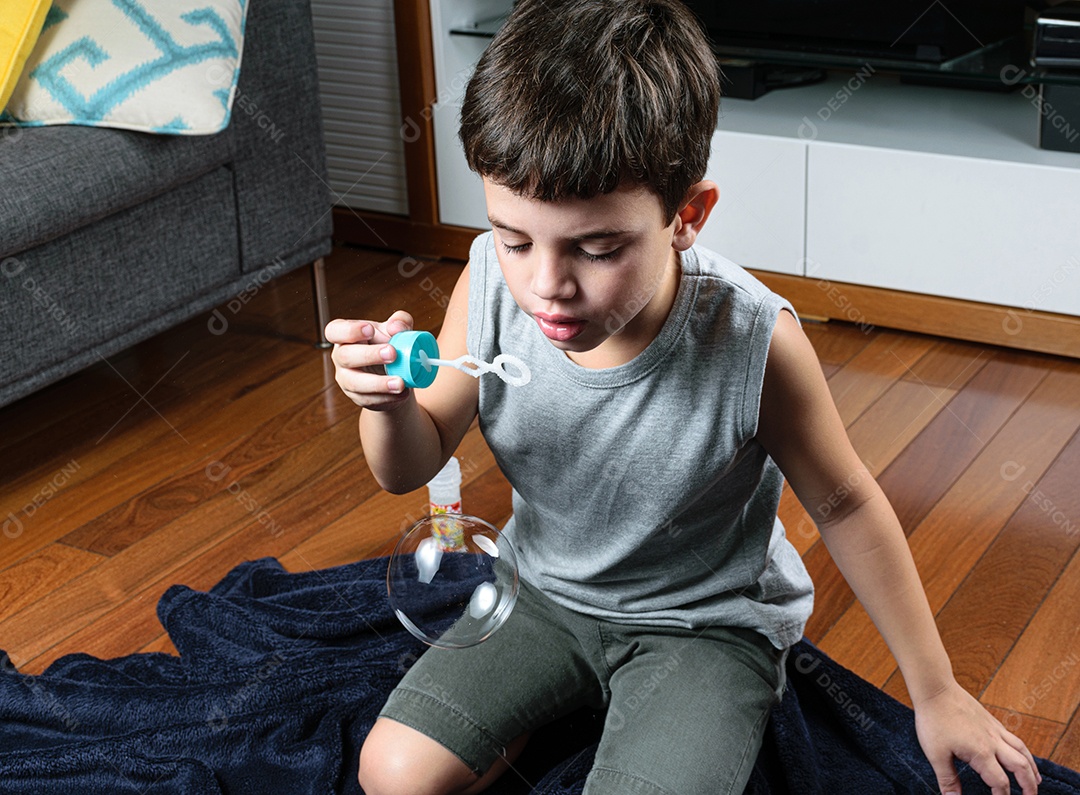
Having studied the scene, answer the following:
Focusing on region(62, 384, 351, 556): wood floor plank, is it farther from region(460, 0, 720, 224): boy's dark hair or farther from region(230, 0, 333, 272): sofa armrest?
region(460, 0, 720, 224): boy's dark hair

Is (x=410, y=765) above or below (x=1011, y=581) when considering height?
above

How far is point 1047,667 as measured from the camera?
129 cm

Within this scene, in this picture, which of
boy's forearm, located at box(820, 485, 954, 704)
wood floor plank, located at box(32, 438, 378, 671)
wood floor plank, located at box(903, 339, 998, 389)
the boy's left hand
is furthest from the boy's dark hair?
wood floor plank, located at box(903, 339, 998, 389)

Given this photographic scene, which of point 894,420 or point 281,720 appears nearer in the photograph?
point 281,720

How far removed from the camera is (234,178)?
6.10 feet

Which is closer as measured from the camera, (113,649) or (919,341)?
(113,649)

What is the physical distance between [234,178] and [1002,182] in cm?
113

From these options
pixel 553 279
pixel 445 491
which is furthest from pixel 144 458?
pixel 553 279

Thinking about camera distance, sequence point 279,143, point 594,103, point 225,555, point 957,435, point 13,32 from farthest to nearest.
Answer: point 279,143, point 957,435, point 13,32, point 225,555, point 594,103

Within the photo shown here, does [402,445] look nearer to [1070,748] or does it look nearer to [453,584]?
[453,584]

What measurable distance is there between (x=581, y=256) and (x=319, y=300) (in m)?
1.30

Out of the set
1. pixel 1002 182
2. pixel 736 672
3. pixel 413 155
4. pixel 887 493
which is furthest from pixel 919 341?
pixel 736 672

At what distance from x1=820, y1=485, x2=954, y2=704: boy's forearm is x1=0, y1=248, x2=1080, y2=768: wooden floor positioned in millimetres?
306

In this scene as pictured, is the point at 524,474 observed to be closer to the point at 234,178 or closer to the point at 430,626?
the point at 430,626
